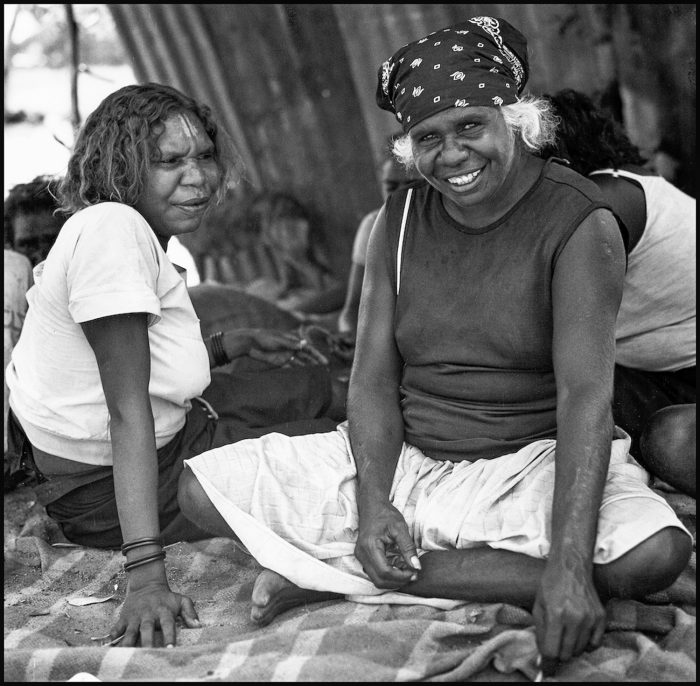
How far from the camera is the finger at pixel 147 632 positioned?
205 cm

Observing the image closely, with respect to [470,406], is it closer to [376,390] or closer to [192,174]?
[376,390]

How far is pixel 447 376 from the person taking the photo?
2.33m

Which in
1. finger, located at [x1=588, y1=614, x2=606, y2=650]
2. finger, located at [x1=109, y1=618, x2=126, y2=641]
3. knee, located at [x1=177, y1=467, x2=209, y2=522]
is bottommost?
finger, located at [x1=588, y1=614, x2=606, y2=650]

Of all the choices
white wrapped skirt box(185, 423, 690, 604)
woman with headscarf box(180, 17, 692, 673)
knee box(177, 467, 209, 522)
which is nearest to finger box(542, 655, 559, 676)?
woman with headscarf box(180, 17, 692, 673)

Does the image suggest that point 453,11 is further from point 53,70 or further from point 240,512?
Result: point 53,70

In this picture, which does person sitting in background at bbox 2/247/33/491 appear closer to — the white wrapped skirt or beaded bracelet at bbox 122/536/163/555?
beaded bracelet at bbox 122/536/163/555

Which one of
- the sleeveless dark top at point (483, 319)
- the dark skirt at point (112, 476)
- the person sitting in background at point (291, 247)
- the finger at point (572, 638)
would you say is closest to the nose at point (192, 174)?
the sleeveless dark top at point (483, 319)

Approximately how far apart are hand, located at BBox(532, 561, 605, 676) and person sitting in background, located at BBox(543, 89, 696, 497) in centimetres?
96

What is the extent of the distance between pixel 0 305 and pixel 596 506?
2.19m

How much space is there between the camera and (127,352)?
229cm

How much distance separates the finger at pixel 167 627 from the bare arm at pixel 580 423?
795 millimetres

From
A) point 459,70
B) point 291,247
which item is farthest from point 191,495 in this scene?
point 291,247

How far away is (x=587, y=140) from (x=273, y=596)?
169 cm

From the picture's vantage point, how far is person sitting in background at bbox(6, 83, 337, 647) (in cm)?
225
